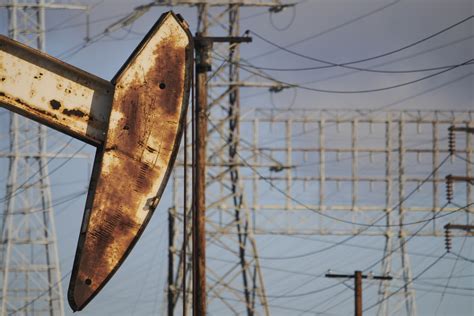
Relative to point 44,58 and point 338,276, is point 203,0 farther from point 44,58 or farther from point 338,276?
point 44,58

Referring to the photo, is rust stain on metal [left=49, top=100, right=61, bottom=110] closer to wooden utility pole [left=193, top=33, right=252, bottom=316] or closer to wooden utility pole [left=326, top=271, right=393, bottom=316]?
wooden utility pole [left=193, top=33, right=252, bottom=316]

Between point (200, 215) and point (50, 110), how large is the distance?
37.3 feet

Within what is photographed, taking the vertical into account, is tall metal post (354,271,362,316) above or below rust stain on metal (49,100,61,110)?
below

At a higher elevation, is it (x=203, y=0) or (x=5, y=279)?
(x=203, y=0)

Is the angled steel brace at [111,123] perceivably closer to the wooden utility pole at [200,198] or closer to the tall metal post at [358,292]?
the wooden utility pole at [200,198]

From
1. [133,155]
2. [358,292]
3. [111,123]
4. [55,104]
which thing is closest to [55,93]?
[55,104]

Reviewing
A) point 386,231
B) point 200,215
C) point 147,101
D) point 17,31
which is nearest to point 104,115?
point 147,101

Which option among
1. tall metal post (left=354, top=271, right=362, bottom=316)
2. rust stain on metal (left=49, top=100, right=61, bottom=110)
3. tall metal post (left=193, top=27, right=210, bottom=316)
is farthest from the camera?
tall metal post (left=354, top=271, right=362, bottom=316)

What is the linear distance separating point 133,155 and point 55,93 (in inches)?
23.2

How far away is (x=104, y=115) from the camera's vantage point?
8.37 m

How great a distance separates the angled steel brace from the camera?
8.20 meters

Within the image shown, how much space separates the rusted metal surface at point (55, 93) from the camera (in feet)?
27.0

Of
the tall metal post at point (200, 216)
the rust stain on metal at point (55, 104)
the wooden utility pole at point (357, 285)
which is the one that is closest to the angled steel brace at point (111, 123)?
the rust stain on metal at point (55, 104)

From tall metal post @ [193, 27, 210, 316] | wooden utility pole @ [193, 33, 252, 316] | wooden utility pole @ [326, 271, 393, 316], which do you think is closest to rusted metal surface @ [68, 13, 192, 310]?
wooden utility pole @ [193, 33, 252, 316]
